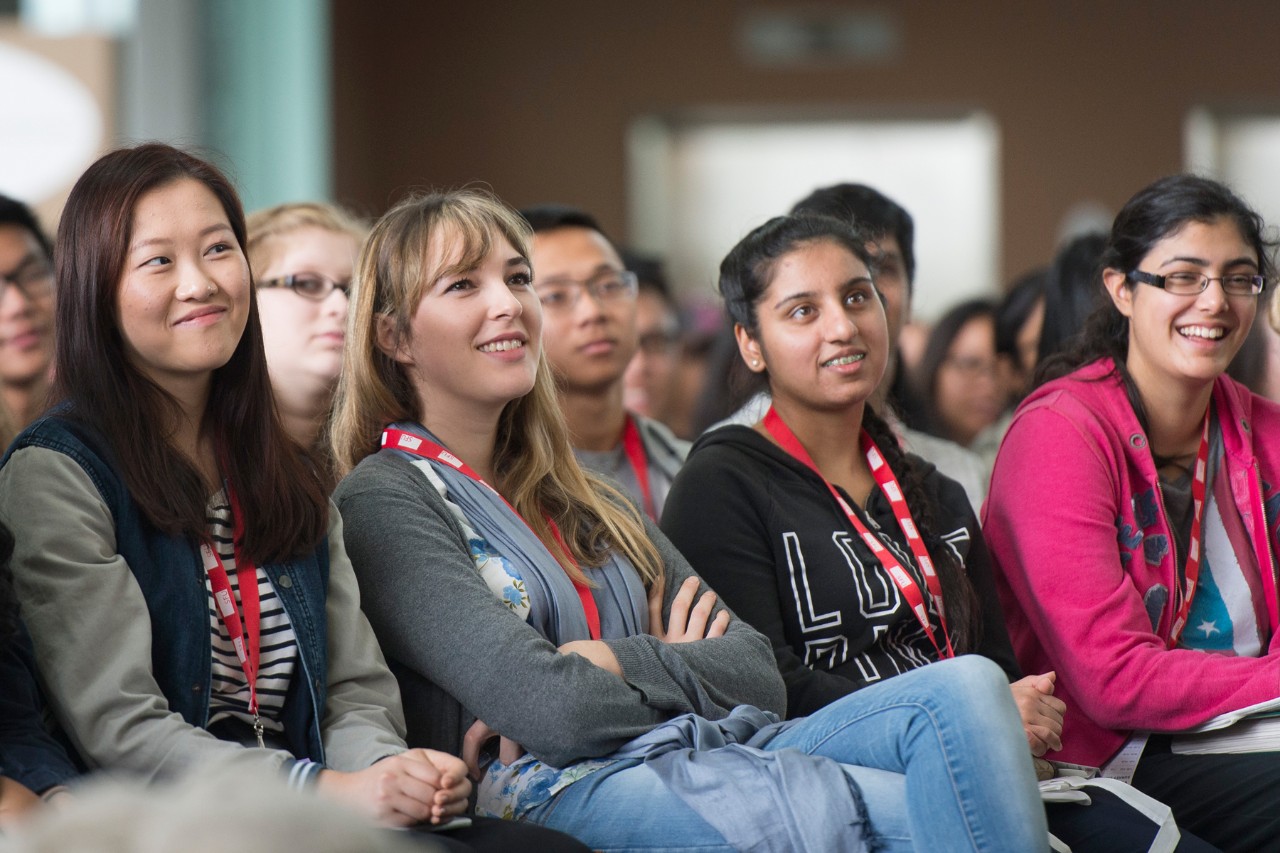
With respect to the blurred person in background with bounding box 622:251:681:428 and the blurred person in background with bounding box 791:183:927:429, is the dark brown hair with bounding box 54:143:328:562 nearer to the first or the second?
the blurred person in background with bounding box 791:183:927:429

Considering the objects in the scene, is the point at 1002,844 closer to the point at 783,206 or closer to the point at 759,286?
the point at 759,286

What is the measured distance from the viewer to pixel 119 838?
0.91 metres

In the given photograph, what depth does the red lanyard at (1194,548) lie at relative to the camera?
8.36 ft

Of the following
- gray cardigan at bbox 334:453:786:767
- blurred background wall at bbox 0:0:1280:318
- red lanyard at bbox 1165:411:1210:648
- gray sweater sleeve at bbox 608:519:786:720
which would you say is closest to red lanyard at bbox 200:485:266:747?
gray cardigan at bbox 334:453:786:767

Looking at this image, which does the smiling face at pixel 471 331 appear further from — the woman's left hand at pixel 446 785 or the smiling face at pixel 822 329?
the woman's left hand at pixel 446 785

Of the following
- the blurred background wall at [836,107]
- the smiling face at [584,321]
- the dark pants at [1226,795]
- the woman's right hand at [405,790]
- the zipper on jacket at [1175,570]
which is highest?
the blurred background wall at [836,107]

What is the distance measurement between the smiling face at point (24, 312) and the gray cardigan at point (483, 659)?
3.78 ft

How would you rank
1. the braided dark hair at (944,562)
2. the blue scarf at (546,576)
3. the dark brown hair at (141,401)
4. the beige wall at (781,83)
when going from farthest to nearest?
the beige wall at (781,83) → the braided dark hair at (944,562) → the blue scarf at (546,576) → the dark brown hair at (141,401)

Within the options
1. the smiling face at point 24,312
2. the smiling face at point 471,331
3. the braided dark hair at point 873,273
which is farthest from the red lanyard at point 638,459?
the smiling face at point 24,312

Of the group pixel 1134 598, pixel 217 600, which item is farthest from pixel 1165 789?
pixel 217 600

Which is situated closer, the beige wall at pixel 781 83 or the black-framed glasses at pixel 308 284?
the black-framed glasses at pixel 308 284

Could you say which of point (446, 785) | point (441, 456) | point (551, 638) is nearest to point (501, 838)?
point (446, 785)

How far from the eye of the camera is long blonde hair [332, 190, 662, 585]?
2.29m

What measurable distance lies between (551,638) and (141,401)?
0.67 m
